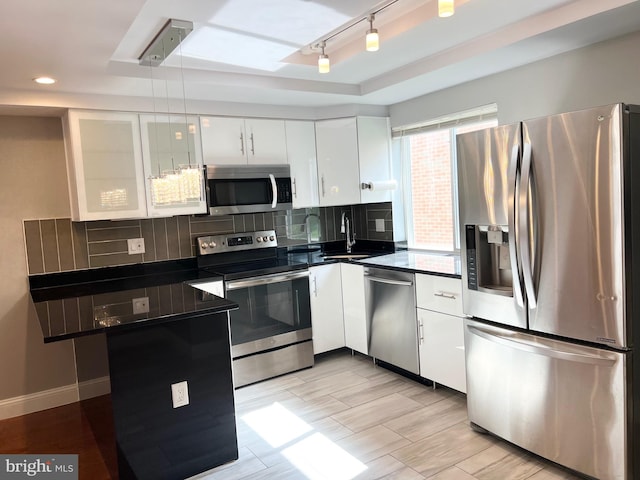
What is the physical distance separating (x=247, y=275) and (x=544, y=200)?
2187mm

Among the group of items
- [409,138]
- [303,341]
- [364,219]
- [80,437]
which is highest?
[409,138]

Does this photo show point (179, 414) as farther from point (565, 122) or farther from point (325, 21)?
point (565, 122)

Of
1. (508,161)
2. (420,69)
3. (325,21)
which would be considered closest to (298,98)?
(420,69)

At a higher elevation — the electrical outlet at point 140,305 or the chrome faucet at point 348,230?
the chrome faucet at point 348,230

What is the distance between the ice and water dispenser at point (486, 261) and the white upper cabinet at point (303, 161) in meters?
1.84

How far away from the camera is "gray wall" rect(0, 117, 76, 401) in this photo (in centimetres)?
340

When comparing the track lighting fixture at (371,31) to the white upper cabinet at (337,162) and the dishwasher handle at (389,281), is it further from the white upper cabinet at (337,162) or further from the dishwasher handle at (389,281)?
the dishwasher handle at (389,281)

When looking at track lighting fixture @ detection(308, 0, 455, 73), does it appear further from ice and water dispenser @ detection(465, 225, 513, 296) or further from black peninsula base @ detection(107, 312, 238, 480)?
black peninsula base @ detection(107, 312, 238, 480)

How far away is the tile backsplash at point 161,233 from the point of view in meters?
3.51

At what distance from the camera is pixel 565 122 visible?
2.16 m

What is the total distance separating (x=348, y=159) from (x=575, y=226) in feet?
7.80

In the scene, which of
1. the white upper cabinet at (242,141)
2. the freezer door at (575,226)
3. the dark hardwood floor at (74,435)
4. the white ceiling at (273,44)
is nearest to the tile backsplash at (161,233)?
the white upper cabinet at (242,141)

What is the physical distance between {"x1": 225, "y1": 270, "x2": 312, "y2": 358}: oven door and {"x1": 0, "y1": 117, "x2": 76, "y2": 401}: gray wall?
55.9 inches

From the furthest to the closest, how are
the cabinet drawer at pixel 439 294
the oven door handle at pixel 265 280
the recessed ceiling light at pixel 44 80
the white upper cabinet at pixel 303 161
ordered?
the white upper cabinet at pixel 303 161 < the oven door handle at pixel 265 280 < the cabinet drawer at pixel 439 294 < the recessed ceiling light at pixel 44 80
